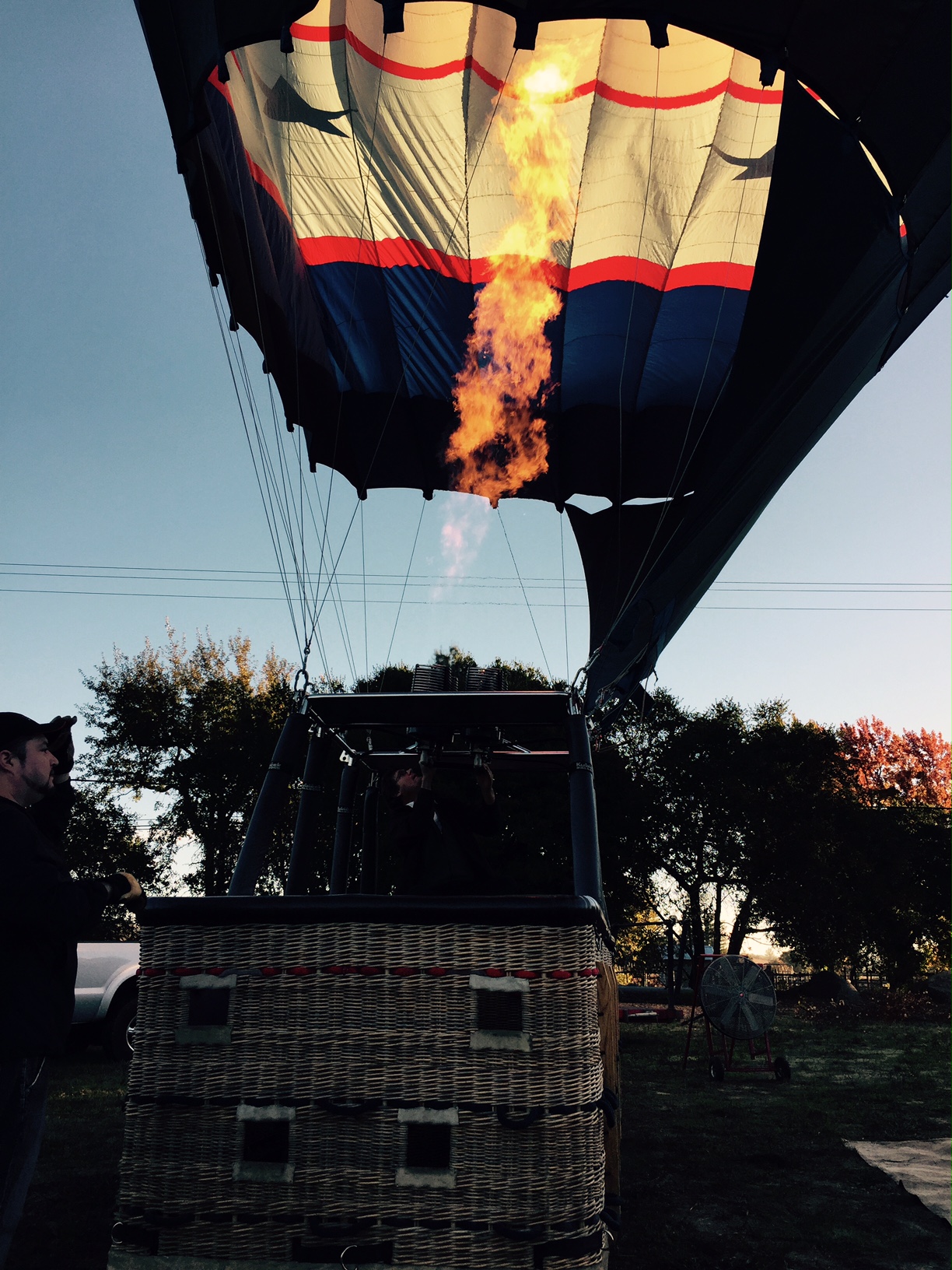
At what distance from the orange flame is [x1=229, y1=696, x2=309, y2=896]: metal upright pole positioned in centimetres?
584

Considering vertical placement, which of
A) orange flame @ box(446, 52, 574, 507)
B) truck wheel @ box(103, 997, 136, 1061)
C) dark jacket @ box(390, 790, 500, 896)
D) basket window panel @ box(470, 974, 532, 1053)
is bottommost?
truck wheel @ box(103, 997, 136, 1061)

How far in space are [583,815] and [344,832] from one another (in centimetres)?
202

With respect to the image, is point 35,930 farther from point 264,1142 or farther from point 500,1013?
point 500,1013

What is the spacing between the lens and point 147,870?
27.0 metres

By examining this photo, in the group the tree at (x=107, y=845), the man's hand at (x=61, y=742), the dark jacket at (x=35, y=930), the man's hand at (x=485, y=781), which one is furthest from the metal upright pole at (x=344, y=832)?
the tree at (x=107, y=845)

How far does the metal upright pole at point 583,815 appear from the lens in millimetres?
3418

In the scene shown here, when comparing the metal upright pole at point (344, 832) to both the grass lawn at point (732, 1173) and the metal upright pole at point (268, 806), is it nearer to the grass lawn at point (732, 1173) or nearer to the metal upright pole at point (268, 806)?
the metal upright pole at point (268, 806)

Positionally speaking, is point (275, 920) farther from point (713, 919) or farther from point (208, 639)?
point (208, 639)

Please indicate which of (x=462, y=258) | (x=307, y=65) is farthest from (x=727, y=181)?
(x=307, y=65)

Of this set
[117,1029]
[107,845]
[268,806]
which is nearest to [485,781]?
[268,806]

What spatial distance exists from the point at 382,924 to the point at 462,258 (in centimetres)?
748

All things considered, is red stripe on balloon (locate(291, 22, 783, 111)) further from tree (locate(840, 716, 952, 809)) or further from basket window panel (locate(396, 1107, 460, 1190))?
tree (locate(840, 716, 952, 809))

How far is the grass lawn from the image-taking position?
3826 mm

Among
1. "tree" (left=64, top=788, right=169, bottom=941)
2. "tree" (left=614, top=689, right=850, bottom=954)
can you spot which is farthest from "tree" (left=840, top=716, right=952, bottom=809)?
"tree" (left=64, top=788, right=169, bottom=941)
